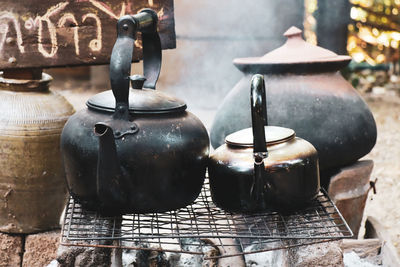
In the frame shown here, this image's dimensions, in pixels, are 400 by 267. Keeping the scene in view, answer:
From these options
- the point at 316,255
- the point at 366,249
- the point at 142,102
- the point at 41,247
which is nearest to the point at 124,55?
the point at 142,102

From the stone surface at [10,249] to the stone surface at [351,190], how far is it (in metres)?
1.91

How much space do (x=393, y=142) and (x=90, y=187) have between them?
5163 millimetres

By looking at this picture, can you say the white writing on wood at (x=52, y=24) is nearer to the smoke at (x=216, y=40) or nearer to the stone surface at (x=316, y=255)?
the stone surface at (x=316, y=255)

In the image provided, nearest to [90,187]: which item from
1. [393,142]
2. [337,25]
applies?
[337,25]

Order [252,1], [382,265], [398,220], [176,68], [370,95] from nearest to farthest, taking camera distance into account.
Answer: [382,265], [398,220], [252,1], [176,68], [370,95]

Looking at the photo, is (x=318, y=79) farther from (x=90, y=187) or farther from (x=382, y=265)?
(x=90, y=187)

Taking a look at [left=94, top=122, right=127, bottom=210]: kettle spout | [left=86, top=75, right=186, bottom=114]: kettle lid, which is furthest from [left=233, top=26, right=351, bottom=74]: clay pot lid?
[left=94, top=122, right=127, bottom=210]: kettle spout

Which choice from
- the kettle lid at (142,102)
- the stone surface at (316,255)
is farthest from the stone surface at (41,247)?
the stone surface at (316,255)

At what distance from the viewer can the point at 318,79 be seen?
311cm

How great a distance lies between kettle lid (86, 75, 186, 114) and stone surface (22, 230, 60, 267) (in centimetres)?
132

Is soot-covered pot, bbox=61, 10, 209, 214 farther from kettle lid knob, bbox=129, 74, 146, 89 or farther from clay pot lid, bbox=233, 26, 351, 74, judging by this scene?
clay pot lid, bbox=233, 26, 351, 74

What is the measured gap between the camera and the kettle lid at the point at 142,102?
1.99 m

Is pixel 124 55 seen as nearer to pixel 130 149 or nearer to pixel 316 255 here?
pixel 130 149

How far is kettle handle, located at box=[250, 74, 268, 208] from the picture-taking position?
1.87 m
